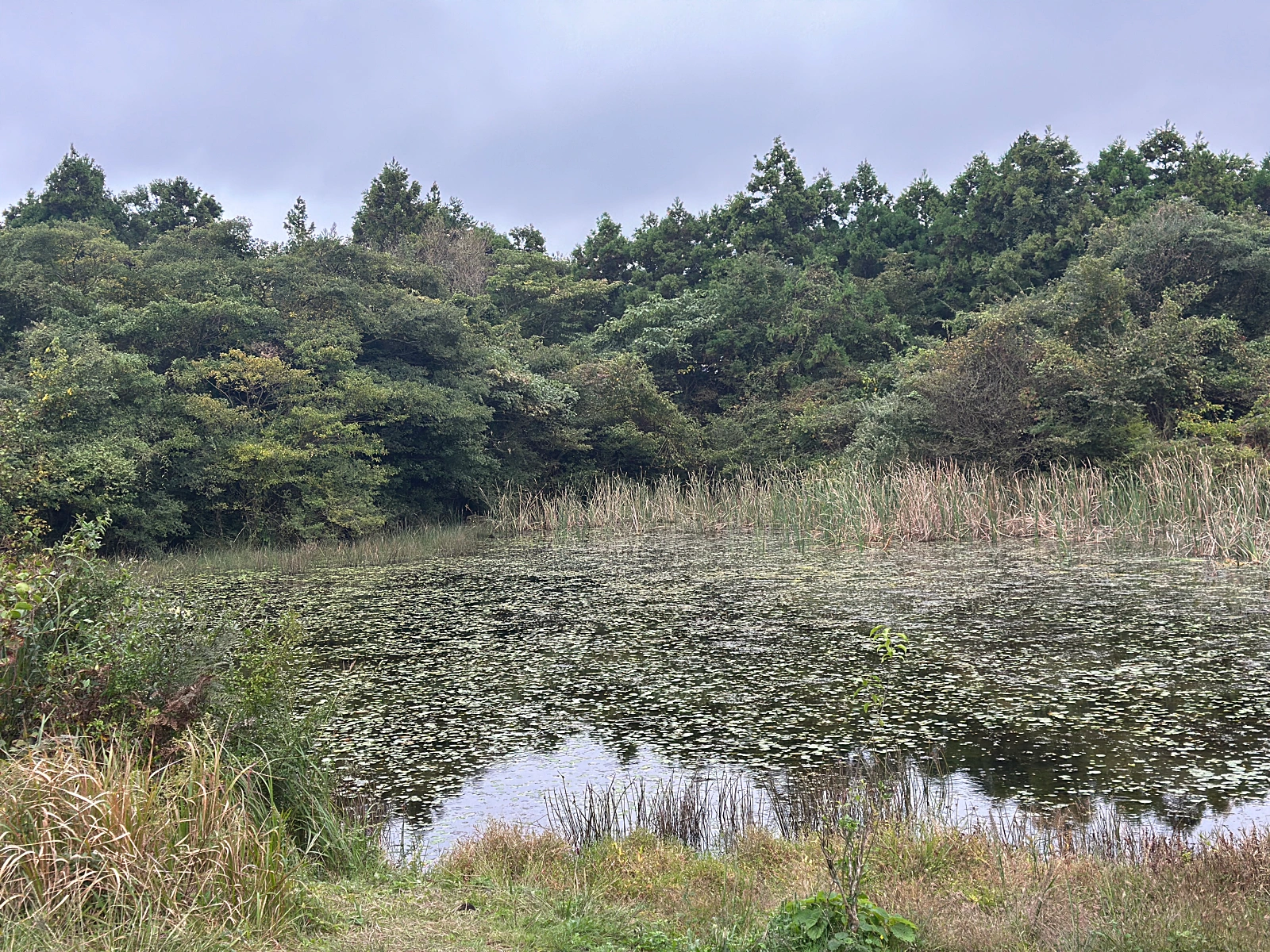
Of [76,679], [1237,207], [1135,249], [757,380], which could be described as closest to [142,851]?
[76,679]

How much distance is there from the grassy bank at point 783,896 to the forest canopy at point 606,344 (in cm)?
728

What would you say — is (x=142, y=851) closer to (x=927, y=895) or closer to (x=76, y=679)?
(x=76, y=679)

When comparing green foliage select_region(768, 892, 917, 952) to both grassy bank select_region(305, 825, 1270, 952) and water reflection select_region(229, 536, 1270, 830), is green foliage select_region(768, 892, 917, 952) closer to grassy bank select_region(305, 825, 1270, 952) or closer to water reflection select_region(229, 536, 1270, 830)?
grassy bank select_region(305, 825, 1270, 952)

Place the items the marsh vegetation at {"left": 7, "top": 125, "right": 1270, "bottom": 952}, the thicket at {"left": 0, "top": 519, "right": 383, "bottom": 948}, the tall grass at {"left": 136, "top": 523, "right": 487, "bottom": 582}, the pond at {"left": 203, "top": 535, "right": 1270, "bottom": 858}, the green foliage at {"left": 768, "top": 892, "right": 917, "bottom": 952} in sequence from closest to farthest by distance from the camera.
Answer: the green foliage at {"left": 768, "top": 892, "right": 917, "bottom": 952}
the thicket at {"left": 0, "top": 519, "right": 383, "bottom": 948}
the marsh vegetation at {"left": 7, "top": 125, "right": 1270, "bottom": 952}
the pond at {"left": 203, "top": 535, "right": 1270, "bottom": 858}
the tall grass at {"left": 136, "top": 523, "right": 487, "bottom": 582}

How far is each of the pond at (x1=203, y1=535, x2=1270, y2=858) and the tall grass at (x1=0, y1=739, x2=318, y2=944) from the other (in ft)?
3.96

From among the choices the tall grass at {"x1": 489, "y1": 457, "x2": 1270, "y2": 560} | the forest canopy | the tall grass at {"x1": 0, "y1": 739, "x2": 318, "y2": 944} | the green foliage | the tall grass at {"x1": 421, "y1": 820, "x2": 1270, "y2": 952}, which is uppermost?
the forest canopy

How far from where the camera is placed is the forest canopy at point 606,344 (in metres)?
14.7

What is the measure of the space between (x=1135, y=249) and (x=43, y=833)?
19623mm

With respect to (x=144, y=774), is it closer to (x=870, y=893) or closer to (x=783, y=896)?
(x=783, y=896)

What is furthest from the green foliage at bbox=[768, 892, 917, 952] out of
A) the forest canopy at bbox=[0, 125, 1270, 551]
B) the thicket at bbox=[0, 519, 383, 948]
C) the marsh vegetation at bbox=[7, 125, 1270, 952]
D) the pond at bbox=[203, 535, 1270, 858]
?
the forest canopy at bbox=[0, 125, 1270, 551]

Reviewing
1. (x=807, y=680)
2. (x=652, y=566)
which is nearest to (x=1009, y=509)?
(x=652, y=566)

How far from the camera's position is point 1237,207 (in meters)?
21.7

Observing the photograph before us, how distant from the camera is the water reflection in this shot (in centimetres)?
438

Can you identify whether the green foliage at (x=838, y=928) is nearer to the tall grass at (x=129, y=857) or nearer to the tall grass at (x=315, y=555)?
the tall grass at (x=129, y=857)
